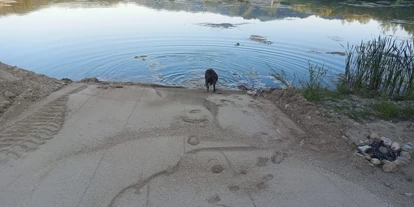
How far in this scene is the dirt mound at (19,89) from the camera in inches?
275

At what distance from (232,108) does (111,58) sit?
22.4 ft

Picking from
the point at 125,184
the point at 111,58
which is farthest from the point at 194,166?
the point at 111,58

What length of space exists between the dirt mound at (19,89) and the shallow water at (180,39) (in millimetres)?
2114

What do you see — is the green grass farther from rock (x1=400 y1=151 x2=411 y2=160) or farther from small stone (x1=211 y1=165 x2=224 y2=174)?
small stone (x1=211 y1=165 x2=224 y2=174)

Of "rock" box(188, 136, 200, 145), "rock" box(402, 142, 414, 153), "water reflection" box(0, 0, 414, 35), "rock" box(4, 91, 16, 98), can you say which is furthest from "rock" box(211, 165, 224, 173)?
"water reflection" box(0, 0, 414, 35)

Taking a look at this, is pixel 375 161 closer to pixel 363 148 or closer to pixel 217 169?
pixel 363 148

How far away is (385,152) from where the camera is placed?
5641 mm

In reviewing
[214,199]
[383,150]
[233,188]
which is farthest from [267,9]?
[214,199]

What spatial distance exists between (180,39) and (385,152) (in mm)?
11553

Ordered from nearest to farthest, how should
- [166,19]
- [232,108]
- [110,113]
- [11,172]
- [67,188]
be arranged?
[67,188] < [11,172] < [110,113] < [232,108] < [166,19]

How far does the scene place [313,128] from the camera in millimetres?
6590

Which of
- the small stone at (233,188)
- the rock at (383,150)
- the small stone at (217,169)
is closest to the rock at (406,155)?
the rock at (383,150)

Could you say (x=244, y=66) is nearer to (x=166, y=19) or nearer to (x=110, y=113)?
(x=110, y=113)

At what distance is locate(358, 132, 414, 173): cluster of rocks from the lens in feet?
17.5
